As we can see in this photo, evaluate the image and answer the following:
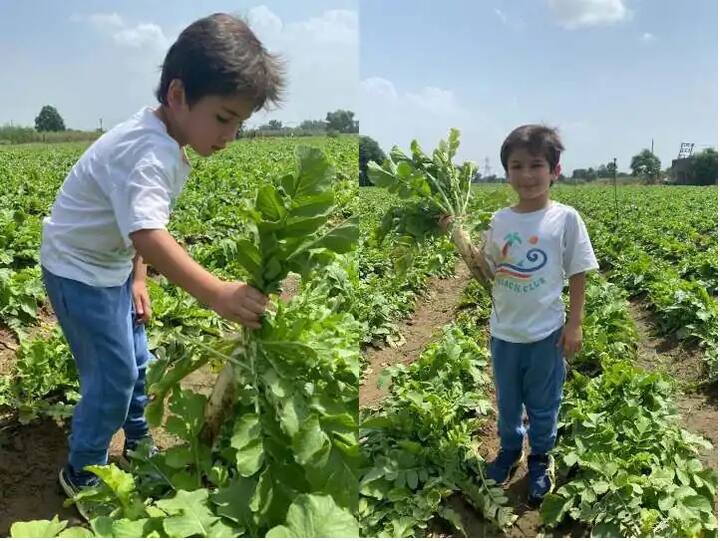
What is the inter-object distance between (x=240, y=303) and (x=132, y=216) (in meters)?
0.39

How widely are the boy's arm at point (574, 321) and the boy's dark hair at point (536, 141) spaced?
19.8 inches

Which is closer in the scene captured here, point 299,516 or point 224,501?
point 299,516

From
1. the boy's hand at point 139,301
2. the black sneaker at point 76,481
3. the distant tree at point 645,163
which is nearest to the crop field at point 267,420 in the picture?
the black sneaker at point 76,481

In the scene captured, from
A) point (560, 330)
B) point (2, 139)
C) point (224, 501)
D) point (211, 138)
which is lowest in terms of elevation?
point (224, 501)

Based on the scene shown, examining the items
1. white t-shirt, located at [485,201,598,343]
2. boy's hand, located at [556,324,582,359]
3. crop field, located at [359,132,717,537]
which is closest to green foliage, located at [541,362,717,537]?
crop field, located at [359,132,717,537]

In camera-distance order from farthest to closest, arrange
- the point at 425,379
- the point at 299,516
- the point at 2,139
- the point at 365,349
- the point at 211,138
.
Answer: the point at 2,139
the point at 365,349
the point at 425,379
the point at 211,138
the point at 299,516

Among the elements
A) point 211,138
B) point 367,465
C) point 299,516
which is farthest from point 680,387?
point 211,138

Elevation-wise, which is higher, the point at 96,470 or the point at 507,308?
the point at 507,308

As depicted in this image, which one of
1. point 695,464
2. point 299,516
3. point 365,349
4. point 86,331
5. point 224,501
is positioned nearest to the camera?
point 299,516

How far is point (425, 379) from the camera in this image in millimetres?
3557

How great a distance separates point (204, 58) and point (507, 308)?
1.53m

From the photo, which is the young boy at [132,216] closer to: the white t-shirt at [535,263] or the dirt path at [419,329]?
the white t-shirt at [535,263]

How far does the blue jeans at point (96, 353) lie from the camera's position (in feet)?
7.83

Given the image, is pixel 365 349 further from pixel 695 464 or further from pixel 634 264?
pixel 634 264
